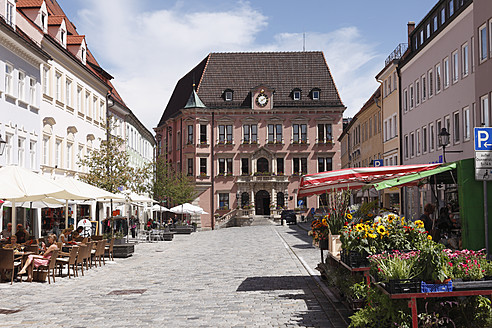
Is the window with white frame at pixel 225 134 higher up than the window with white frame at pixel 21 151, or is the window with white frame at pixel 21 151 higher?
the window with white frame at pixel 225 134

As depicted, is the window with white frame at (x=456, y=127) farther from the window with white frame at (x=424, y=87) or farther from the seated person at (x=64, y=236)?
the seated person at (x=64, y=236)

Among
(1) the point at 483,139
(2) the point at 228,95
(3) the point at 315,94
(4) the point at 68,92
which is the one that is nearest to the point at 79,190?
(1) the point at 483,139

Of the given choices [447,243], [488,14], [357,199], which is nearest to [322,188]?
[447,243]

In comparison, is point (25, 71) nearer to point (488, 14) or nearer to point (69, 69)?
point (69, 69)

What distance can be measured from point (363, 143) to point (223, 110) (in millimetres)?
21632

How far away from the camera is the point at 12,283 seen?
16297 millimetres

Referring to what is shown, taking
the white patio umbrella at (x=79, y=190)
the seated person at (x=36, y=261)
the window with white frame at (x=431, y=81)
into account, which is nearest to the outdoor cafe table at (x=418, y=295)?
the seated person at (x=36, y=261)

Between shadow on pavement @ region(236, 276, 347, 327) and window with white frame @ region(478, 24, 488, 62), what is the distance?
14.0m

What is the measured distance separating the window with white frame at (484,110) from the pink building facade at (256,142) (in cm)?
4747

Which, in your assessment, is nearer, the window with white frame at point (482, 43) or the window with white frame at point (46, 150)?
the window with white frame at point (482, 43)

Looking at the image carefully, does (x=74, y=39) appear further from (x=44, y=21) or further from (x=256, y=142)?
(x=256, y=142)

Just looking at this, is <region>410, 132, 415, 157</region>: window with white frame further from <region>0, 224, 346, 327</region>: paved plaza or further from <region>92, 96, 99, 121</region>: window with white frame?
<region>0, 224, 346, 327</region>: paved plaza

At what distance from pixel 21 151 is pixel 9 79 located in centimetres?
336

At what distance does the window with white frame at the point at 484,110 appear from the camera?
25.5 meters
